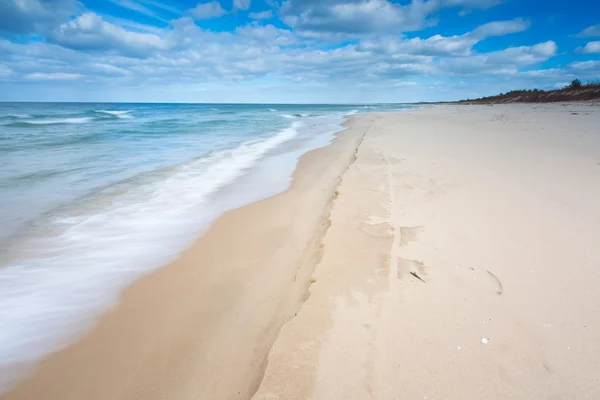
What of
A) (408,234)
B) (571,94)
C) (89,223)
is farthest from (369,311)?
(571,94)

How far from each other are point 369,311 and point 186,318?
1.56m

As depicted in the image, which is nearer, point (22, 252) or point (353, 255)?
point (353, 255)

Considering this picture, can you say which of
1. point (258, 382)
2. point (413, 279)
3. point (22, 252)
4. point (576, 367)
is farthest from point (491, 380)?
point (22, 252)

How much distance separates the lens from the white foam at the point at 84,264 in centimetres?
249

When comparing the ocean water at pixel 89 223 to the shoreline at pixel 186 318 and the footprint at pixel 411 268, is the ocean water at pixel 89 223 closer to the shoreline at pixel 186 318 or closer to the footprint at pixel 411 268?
the shoreline at pixel 186 318

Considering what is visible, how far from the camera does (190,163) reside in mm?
9062

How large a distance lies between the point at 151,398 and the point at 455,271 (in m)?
2.61

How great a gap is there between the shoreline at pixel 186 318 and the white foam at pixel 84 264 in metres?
0.20

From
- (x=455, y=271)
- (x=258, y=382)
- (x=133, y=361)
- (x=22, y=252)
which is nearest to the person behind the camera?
(x=258, y=382)

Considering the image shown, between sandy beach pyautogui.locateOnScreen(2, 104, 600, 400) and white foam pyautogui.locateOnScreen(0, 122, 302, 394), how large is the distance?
0.24 meters

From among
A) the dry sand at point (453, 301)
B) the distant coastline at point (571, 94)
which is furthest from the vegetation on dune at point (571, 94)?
the dry sand at point (453, 301)

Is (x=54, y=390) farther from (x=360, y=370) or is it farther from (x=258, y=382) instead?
(x=360, y=370)

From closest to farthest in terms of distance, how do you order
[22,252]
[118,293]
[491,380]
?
[491,380] < [118,293] < [22,252]

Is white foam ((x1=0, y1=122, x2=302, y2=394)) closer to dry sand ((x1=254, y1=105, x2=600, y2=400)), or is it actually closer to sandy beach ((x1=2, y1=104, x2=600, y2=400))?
sandy beach ((x1=2, y1=104, x2=600, y2=400))
